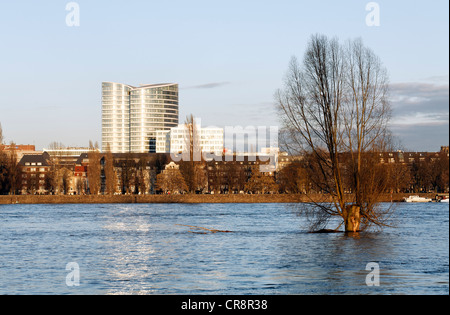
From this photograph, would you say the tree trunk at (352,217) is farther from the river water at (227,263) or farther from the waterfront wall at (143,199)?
the waterfront wall at (143,199)

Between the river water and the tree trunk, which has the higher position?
the tree trunk

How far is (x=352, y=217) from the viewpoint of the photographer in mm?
39312

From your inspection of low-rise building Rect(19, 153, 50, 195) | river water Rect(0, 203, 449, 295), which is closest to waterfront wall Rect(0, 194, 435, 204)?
low-rise building Rect(19, 153, 50, 195)

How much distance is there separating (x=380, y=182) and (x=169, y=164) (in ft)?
418

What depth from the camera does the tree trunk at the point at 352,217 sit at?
129ft

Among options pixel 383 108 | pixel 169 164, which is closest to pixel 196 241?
pixel 383 108

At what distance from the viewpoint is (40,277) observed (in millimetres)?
25844

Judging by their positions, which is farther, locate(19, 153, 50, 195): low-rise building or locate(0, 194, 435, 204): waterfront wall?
locate(19, 153, 50, 195): low-rise building

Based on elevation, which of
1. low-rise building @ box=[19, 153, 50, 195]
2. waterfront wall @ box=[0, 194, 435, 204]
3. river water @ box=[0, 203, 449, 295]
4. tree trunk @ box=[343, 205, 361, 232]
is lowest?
waterfront wall @ box=[0, 194, 435, 204]

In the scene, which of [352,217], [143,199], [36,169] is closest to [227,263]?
[352,217]

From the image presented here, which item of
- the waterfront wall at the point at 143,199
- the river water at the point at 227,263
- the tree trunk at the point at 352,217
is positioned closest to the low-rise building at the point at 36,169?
the waterfront wall at the point at 143,199

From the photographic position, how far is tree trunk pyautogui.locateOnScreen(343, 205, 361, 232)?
129 feet

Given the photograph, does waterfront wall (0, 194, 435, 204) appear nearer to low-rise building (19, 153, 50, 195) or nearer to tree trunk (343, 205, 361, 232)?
low-rise building (19, 153, 50, 195)
